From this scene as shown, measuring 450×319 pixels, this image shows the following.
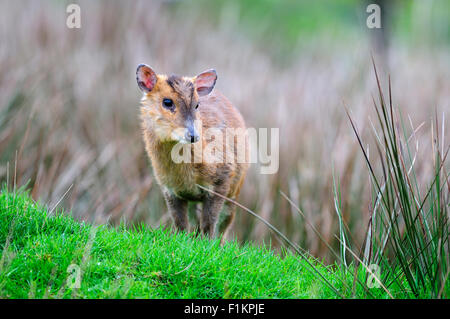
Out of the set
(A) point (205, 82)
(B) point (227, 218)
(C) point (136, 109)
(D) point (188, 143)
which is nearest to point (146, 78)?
(A) point (205, 82)

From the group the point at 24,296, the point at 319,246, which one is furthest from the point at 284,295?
the point at 319,246

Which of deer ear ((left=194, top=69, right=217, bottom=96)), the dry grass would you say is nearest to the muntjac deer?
deer ear ((left=194, top=69, right=217, bottom=96))

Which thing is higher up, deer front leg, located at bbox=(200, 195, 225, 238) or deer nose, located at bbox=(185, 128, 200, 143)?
deer nose, located at bbox=(185, 128, 200, 143)

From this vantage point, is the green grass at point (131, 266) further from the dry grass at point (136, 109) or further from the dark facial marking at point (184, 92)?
the dark facial marking at point (184, 92)

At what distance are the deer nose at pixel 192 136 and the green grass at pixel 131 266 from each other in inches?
29.1

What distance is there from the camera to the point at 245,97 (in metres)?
7.92

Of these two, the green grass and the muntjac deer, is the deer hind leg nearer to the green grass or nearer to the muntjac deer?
the muntjac deer

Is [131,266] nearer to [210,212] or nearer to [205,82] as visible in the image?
[210,212]

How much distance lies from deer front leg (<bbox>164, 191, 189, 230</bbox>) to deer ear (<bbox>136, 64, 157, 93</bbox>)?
0.92 meters

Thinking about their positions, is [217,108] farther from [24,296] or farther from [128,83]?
[128,83]

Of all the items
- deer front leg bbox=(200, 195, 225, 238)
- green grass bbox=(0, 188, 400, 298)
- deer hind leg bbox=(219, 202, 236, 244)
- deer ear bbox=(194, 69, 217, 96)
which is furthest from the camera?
deer hind leg bbox=(219, 202, 236, 244)

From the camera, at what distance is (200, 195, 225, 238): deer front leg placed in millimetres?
4473
